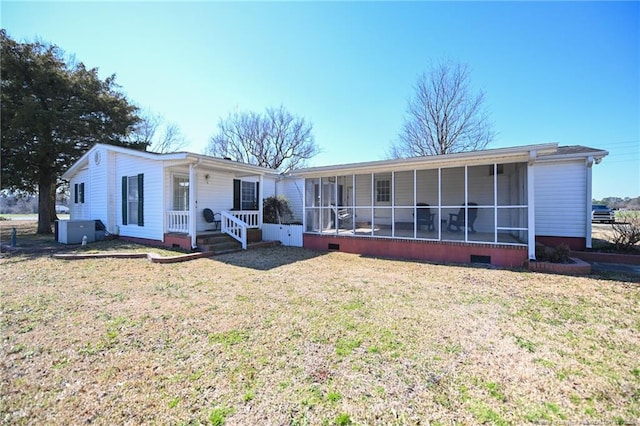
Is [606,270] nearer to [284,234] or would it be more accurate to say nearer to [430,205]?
[430,205]

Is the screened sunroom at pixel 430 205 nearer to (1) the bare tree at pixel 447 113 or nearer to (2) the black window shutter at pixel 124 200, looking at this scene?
(2) the black window shutter at pixel 124 200

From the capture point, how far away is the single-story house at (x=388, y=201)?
312 inches

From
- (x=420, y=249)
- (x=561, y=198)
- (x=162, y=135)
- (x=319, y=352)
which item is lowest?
(x=319, y=352)

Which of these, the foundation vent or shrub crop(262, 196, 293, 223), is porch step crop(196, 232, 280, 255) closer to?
shrub crop(262, 196, 293, 223)

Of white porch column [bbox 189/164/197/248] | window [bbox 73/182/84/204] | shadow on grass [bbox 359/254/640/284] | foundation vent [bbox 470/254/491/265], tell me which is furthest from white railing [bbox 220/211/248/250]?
window [bbox 73/182/84/204]

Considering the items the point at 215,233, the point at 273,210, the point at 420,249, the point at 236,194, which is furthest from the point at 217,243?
the point at 420,249

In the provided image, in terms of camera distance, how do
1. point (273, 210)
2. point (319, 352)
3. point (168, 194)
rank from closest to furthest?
point (319, 352) → point (168, 194) → point (273, 210)

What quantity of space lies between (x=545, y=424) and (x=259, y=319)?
313cm

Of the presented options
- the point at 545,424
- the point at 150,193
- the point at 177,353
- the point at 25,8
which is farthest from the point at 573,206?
the point at 25,8

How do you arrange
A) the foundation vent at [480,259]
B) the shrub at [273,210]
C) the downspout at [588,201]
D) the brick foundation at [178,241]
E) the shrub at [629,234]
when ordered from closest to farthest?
1. the foundation vent at [480,259]
2. the shrub at [629,234]
3. the downspout at [588,201]
4. the brick foundation at [178,241]
5. the shrub at [273,210]

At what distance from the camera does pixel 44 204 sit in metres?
15.3

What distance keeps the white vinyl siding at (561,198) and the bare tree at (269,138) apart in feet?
68.3

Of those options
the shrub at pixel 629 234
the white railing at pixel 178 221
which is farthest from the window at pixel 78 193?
the shrub at pixel 629 234

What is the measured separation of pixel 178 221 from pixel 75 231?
4.22 metres
